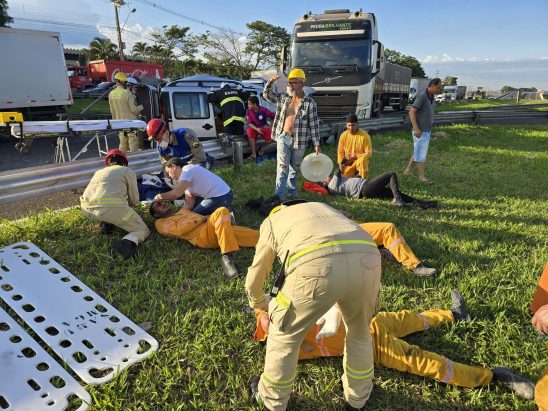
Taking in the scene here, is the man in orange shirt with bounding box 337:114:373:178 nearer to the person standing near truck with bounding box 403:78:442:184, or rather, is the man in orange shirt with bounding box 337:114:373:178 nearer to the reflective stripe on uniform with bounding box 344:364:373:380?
the person standing near truck with bounding box 403:78:442:184

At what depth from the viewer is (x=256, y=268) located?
1964mm

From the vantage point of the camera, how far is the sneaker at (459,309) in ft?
8.88

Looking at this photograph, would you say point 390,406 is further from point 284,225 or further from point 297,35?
point 297,35

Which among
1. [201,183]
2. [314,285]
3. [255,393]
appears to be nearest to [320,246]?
[314,285]

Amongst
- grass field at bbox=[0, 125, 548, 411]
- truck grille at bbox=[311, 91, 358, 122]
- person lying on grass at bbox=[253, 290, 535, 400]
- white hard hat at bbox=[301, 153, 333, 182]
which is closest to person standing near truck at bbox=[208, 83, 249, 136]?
grass field at bbox=[0, 125, 548, 411]

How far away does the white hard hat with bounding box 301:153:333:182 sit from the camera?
17.8 ft

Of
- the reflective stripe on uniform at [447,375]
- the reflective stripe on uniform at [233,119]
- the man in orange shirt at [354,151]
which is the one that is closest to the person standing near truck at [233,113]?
the reflective stripe on uniform at [233,119]

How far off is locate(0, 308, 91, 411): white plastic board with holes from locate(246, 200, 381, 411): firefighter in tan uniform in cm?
111

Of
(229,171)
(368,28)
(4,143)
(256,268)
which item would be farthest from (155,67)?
(256,268)

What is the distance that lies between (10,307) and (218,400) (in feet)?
6.07

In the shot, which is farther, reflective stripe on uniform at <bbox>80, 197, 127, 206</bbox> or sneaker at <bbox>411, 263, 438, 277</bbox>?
reflective stripe on uniform at <bbox>80, 197, 127, 206</bbox>

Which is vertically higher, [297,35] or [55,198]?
[297,35]

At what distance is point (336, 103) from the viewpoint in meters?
10.7

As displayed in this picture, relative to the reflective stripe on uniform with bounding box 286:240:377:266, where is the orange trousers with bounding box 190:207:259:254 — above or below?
below
